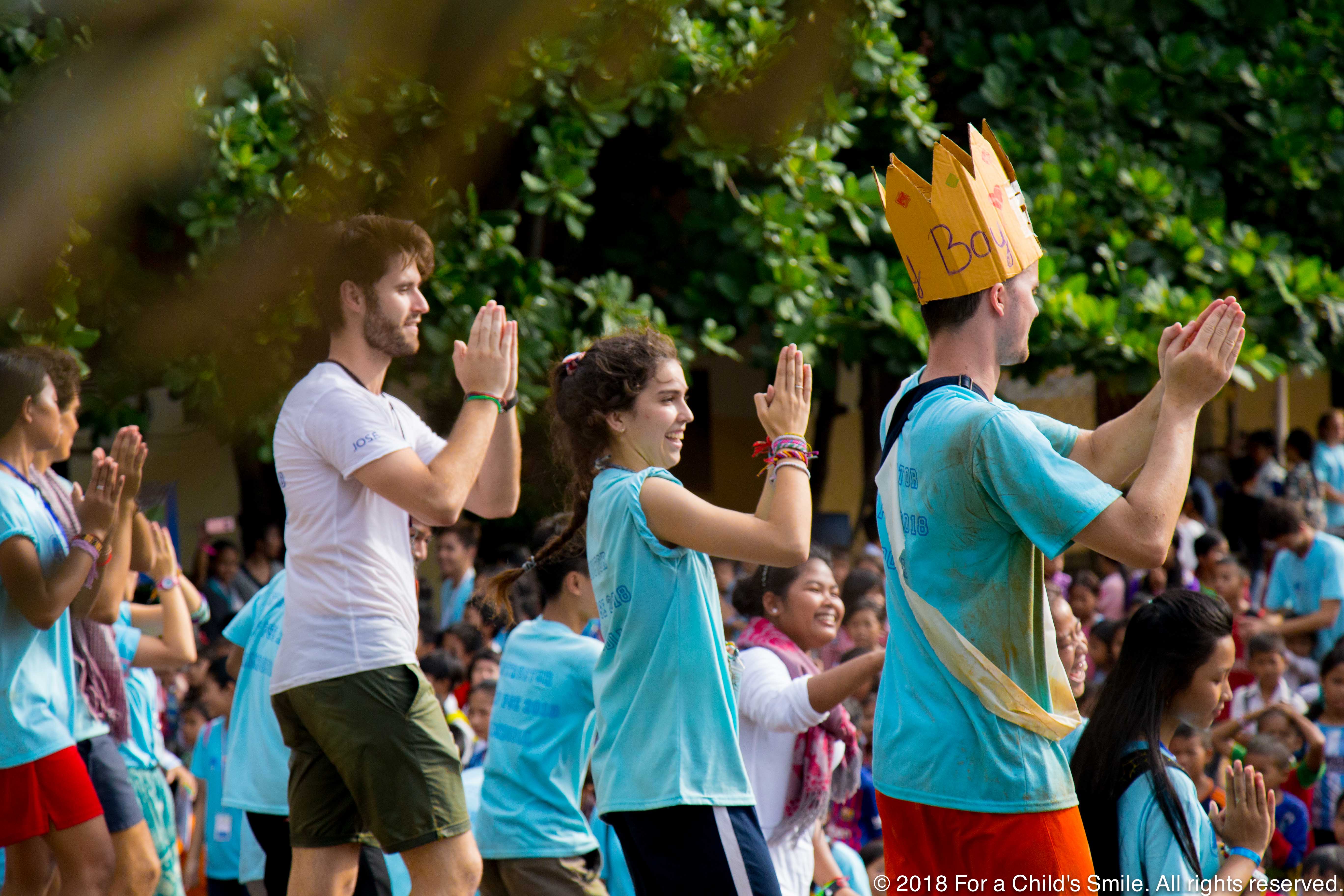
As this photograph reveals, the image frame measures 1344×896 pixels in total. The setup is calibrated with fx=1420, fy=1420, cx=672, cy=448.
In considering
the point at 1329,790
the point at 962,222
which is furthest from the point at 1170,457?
the point at 1329,790

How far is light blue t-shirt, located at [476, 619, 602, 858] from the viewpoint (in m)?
4.10

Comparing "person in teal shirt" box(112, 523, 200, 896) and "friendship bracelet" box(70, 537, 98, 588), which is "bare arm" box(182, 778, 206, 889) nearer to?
"person in teal shirt" box(112, 523, 200, 896)

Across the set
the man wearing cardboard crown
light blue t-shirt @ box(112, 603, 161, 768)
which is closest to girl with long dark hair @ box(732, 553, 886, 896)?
the man wearing cardboard crown

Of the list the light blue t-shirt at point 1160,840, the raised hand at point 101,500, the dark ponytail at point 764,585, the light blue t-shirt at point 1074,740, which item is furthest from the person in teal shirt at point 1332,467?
the raised hand at point 101,500

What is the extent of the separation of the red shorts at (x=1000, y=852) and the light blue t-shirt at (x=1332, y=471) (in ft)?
31.3

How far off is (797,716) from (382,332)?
1455 mm

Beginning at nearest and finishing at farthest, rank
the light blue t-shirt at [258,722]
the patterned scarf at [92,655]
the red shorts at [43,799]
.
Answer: the red shorts at [43,799] → the patterned scarf at [92,655] → the light blue t-shirt at [258,722]

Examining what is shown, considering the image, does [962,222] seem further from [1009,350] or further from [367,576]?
[367,576]

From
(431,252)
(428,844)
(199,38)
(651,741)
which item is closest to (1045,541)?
(651,741)

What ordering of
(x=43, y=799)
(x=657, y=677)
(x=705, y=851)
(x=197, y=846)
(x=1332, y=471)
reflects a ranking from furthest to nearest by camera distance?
(x=1332, y=471) < (x=197, y=846) < (x=43, y=799) < (x=657, y=677) < (x=705, y=851)

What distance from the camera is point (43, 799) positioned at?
3.72 metres

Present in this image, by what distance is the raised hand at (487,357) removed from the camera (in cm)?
336

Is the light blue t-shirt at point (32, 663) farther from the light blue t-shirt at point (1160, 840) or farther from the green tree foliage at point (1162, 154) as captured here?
the green tree foliage at point (1162, 154)

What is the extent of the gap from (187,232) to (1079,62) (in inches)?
231
